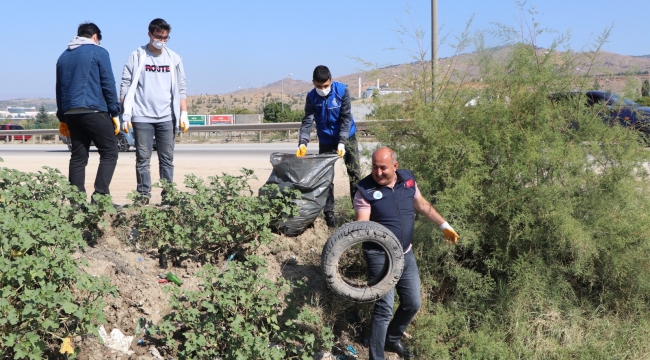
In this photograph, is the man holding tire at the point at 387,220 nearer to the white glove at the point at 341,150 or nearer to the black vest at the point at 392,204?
the black vest at the point at 392,204

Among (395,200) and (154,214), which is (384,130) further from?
(154,214)

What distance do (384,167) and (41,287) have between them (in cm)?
227

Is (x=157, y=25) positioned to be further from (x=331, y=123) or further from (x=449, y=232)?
(x=449, y=232)

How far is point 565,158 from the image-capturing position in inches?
193

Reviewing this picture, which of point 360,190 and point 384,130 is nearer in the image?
point 360,190

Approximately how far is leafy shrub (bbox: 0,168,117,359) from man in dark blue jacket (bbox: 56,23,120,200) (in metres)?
1.26

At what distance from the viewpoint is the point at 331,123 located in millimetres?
5891

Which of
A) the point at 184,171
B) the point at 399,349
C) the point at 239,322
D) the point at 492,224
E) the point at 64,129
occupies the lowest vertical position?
the point at 399,349

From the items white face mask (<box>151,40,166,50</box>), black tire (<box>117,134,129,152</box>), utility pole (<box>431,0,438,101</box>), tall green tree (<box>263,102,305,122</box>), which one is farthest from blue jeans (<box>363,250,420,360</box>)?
tall green tree (<box>263,102,305,122</box>)

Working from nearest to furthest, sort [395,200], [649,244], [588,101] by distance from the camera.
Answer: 1. [395,200]
2. [649,244]
3. [588,101]

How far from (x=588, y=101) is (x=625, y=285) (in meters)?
1.51

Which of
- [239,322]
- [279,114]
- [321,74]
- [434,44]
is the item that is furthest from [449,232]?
[279,114]

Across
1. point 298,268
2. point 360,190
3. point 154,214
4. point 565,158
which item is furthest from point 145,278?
point 565,158

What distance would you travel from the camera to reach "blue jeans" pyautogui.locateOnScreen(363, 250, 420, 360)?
4457 millimetres
